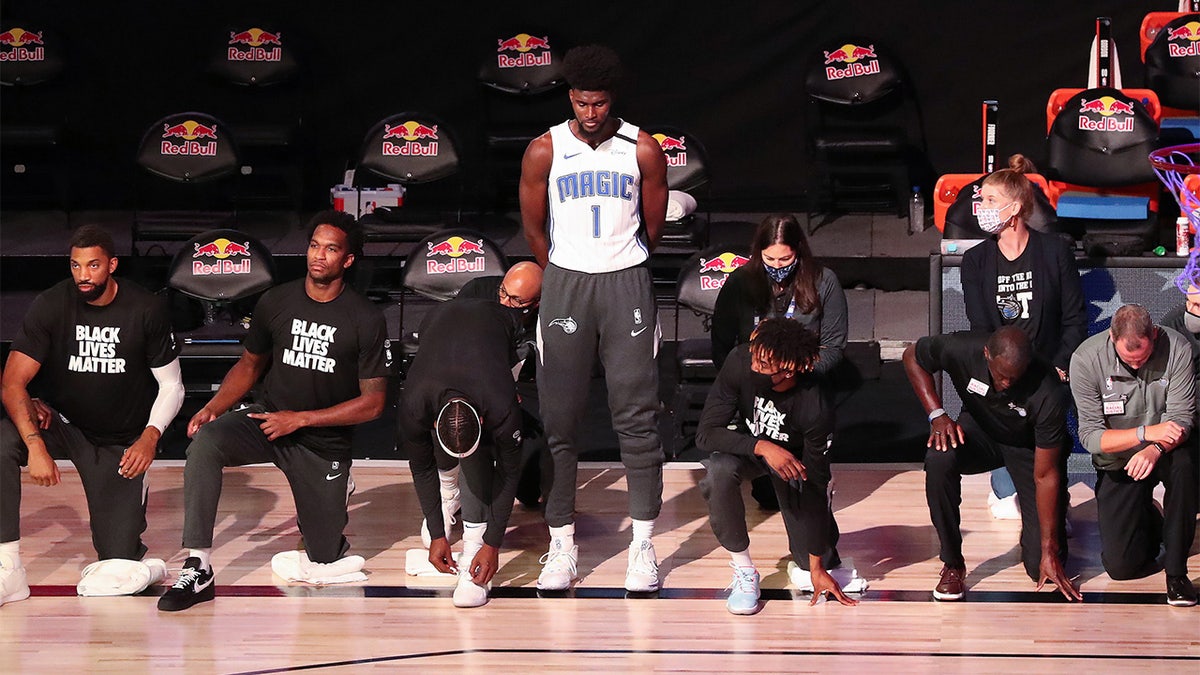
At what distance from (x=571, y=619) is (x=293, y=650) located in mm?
952

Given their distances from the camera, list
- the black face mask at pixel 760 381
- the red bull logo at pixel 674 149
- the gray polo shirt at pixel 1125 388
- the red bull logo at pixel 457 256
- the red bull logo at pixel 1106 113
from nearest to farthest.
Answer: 1. the black face mask at pixel 760 381
2. the gray polo shirt at pixel 1125 388
3. the red bull logo at pixel 457 256
4. the red bull logo at pixel 1106 113
5. the red bull logo at pixel 674 149

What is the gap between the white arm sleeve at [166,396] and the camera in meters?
5.83

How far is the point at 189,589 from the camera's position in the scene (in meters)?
5.61

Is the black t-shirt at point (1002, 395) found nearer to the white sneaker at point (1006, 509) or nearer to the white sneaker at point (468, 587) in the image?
the white sneaker at point (1006, 509)

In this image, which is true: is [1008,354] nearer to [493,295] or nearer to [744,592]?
[744,592]

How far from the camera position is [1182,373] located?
568 cm

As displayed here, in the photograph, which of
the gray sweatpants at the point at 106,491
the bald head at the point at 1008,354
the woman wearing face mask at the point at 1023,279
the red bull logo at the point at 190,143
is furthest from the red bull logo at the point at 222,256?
the bald head at the point at 1008,354

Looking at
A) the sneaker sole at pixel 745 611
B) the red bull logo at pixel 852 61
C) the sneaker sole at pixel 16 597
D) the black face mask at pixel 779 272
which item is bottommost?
the sneaker sole at pixel 745 611

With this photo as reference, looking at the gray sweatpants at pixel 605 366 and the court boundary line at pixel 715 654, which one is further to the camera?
the gray sweatpants at pixel 605 366

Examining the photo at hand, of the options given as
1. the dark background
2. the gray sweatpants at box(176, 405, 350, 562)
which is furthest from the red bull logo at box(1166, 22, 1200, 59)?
the gray sweatpants at box(176, 405, 350, 562)

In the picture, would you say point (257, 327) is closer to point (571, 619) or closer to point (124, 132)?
point (571, 619)

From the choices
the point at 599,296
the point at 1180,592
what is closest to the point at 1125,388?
the point at 1180,592

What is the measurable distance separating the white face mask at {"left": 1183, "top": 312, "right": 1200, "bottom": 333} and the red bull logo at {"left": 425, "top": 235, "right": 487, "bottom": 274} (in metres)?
3.14

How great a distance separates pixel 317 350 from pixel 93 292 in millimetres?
842
